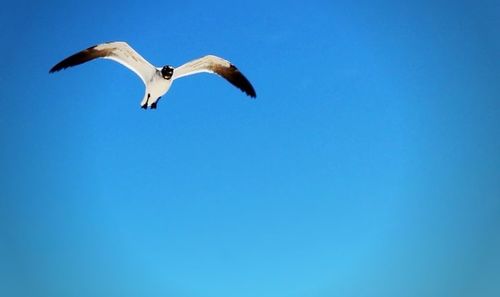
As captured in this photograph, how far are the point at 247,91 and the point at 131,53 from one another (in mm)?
2071

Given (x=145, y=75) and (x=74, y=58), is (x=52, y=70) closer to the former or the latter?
(x=74, y=58)

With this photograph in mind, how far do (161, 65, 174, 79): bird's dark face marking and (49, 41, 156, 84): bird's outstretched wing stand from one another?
0.61 feet

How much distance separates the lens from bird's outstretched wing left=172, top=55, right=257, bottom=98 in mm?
8406

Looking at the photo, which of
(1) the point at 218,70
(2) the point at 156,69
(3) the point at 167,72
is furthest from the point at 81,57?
(1) the point at 218,70

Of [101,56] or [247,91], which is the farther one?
[247,91]

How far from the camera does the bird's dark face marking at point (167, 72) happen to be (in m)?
8.36

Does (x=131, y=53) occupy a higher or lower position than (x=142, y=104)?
higher

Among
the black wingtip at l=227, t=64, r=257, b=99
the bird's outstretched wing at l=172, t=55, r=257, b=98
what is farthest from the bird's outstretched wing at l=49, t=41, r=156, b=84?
the black wingtip at l=227, t=64, r=257, b=99

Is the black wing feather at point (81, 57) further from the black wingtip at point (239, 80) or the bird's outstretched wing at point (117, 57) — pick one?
the black wingtip at point (239, 80)

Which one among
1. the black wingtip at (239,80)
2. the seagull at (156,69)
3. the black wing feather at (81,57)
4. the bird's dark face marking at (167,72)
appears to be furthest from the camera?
the black wingtip at (239,80)

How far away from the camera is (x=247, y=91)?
28.2 feet

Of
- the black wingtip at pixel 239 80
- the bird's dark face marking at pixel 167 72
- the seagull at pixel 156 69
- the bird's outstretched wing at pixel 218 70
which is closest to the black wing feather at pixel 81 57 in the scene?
the seagull at pixel 156 69

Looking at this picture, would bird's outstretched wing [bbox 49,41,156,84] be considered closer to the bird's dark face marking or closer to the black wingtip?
the bird's dark face marking

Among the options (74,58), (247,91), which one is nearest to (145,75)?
(74,58)
